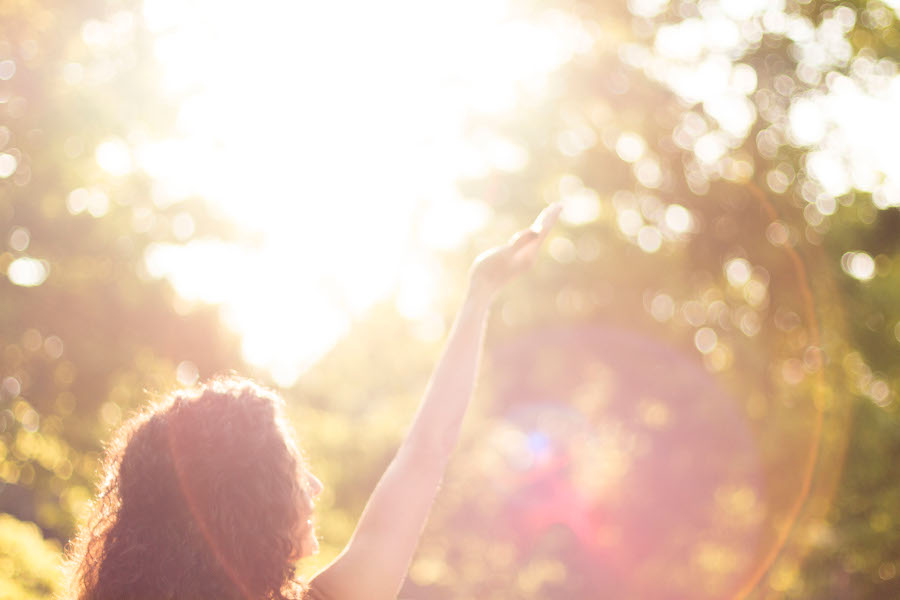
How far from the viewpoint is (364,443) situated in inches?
570

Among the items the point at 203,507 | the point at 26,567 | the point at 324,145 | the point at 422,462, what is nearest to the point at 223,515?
the point at 203,507

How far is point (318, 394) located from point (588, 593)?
22.2 ft

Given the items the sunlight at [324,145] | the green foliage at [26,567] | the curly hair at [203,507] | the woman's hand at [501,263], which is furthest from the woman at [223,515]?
the sunlight at [324,145]

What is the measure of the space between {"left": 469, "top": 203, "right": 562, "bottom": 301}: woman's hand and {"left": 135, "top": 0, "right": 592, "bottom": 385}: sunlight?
916 cm

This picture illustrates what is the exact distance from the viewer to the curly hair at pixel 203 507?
162 centimetres

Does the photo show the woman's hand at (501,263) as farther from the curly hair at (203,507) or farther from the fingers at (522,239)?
the curly hair at (203,507)

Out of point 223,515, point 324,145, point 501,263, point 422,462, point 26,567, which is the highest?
point 501,263

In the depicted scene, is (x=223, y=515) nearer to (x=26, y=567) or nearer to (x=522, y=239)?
(x=522, y=239)

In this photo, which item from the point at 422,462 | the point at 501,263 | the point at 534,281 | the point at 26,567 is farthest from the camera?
the point at 534,281

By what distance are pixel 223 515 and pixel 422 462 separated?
19.7 inches

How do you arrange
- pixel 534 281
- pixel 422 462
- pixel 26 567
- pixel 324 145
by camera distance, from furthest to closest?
pixel 534 281 → pixel 324 145 → pixel 26 567 → pixel 422 462

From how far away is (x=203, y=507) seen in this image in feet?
5.37

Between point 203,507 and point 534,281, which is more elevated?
point 203,507

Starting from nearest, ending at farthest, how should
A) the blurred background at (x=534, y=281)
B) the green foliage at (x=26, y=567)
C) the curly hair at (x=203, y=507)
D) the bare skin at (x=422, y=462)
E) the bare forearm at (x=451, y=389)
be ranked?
the curly hair at (x=203, y=507) → the bare skin at (x=422, y=462) → the bare forearm at (x=451, y=389) → the green foliage at (x=26, y=567) → the blurred background at (x=534, y=281)
